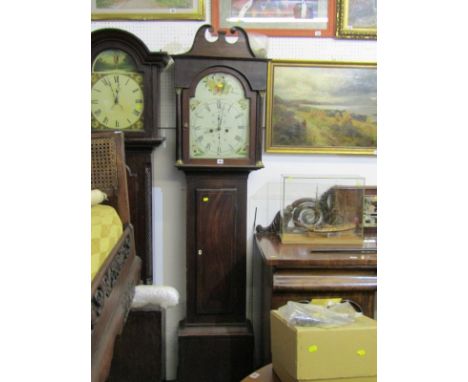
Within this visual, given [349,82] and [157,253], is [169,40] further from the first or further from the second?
[157,253]

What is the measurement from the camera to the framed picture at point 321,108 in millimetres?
2375

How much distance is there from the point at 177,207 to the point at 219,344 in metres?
0.78

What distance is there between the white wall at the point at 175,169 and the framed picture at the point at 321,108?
0.06m

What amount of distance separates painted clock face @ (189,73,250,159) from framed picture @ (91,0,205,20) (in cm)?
42

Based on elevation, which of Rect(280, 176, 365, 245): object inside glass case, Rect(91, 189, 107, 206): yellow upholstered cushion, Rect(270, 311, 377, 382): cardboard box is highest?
Rect(91, 189, 107, 206): yellow upholstered cushion

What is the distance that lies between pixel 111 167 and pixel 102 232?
0.33m

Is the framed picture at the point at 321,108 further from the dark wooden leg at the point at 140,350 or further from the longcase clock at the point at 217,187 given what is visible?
the dark wooden leg at the point at 140,350

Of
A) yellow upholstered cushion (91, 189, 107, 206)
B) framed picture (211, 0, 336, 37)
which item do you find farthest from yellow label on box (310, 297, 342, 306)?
framed picture (211, 0, 336, 37)

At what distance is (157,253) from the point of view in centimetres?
241

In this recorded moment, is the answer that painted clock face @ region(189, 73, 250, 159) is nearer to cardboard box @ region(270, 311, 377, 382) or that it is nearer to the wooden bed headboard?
the wooden bed headboard

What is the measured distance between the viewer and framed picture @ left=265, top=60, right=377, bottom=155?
2.38 m

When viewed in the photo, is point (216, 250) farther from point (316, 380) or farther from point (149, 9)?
point (149, 9)

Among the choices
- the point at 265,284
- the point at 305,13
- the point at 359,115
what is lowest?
the point at 265,284
